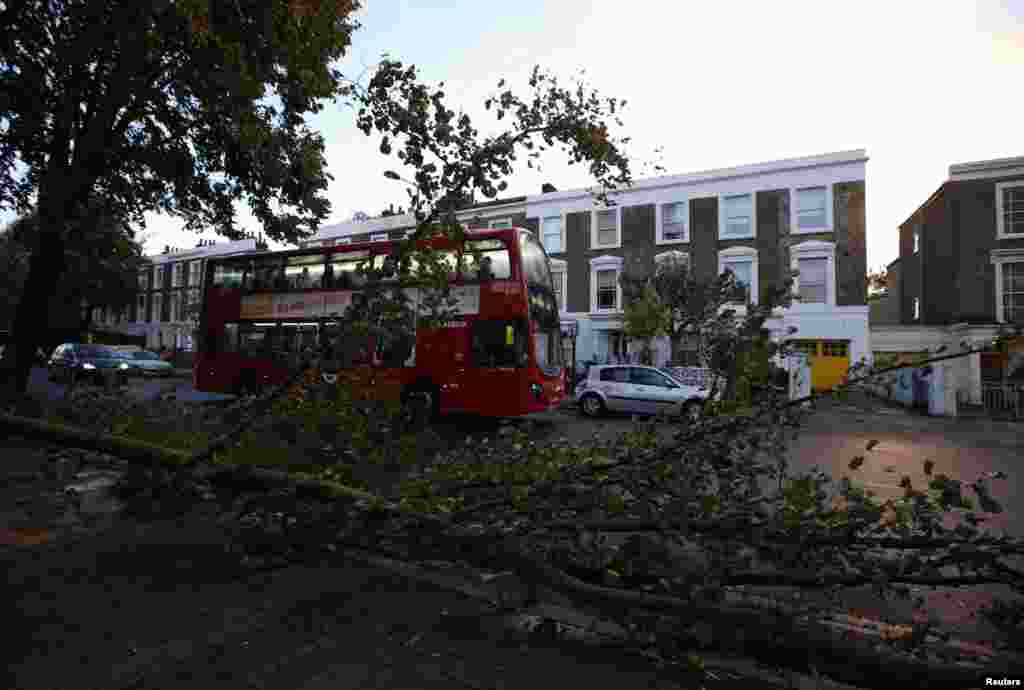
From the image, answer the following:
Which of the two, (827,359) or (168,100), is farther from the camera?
(827,359)

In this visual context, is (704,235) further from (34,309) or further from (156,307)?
(156,307)

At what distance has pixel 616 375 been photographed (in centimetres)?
1536

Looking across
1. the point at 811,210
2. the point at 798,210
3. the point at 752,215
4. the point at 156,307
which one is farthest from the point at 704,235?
the point at 156,307

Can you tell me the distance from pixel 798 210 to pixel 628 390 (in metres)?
14.1

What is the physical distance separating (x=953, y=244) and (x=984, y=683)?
28.1 metres

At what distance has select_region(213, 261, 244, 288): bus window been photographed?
13.9m

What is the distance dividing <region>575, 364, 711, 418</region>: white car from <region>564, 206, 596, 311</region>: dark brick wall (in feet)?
38.5

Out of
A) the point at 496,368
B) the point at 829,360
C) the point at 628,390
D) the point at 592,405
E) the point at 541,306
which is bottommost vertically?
the point at 592,405

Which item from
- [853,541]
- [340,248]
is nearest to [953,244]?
[340,248]

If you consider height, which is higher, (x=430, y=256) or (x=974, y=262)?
(x=974, y=262)

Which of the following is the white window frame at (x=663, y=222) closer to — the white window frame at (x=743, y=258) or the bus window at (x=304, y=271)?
the white window frame at (x=743, y=258)

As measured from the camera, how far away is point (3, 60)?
6.97 m

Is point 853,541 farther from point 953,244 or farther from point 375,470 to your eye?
point 953,244

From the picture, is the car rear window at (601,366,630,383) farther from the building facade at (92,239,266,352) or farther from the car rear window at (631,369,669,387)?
the building facade at (92,239,266,352)
